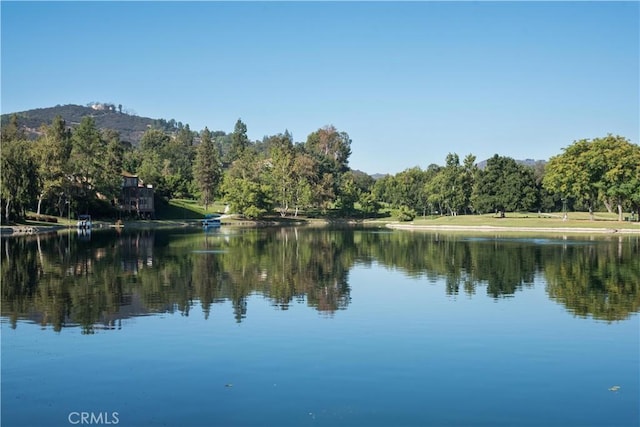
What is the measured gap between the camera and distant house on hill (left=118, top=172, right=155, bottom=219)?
404ft

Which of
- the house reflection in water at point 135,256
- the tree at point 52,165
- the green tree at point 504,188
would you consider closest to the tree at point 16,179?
the tree at point 52,165

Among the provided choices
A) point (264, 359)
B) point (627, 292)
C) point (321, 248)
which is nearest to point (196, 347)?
point (264, 359)

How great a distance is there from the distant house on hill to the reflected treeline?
6399 cm

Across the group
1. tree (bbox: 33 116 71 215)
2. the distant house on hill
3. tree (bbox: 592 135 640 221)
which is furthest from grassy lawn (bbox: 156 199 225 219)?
tree (bbox: 592 135 640 221)

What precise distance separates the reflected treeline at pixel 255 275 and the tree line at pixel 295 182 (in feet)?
134

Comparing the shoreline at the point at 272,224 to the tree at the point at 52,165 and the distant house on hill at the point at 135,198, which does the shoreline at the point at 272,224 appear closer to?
the tree at the point at 52,165

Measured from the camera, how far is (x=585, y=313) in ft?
81.6

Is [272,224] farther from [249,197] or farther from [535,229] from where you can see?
[535,229]

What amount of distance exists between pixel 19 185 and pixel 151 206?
142ft

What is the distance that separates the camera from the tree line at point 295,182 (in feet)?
318

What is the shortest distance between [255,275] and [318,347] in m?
18.5

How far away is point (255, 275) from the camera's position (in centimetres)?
3691

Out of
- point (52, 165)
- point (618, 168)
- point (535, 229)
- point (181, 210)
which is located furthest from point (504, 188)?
point (52, 165)

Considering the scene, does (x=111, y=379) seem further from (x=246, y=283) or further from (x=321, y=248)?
(x=321, y=248)
